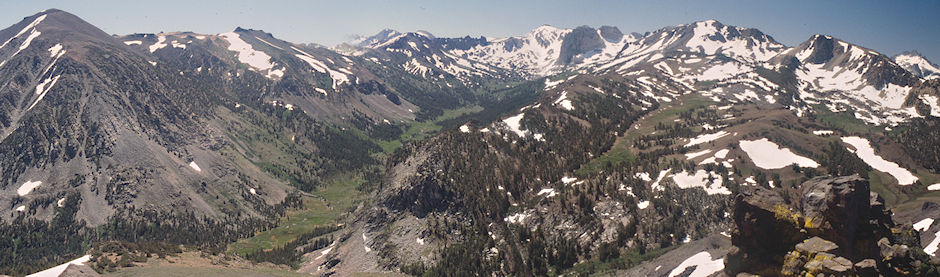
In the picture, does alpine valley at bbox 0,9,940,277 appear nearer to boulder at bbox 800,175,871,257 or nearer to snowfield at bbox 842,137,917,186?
boulder at bbox 800,175,871,257

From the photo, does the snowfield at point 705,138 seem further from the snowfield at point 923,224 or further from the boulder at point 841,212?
the boulder at point 841,212

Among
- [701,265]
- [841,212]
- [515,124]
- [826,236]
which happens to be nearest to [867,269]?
[826,236]

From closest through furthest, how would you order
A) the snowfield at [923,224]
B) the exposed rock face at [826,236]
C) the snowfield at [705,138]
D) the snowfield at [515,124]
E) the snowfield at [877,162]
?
the exposed rock face at [826,236] < the snowfield at [923,224] < the snowfield at [877,162] < the snowfield at [705,138] < the snowfield at [515,124]

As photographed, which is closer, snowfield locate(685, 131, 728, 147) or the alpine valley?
the alpine valley

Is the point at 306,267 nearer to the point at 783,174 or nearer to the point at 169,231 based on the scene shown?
the point at 169,231

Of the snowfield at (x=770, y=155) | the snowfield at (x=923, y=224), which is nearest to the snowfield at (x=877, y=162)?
the snowfield at (x=770, y=155)

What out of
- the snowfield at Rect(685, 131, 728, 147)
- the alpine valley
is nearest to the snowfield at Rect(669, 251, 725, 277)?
the alpine valley

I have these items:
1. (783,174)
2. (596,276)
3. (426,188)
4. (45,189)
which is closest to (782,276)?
(596,276)
